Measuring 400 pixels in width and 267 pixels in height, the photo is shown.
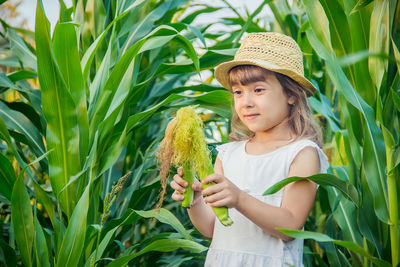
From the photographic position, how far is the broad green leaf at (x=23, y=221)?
998 millimetres

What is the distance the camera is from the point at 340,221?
42.8 inches

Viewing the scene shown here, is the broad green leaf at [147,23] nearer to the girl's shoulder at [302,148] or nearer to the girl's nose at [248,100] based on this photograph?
the girl's nose at [248,100]

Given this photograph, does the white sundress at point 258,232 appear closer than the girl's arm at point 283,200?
No

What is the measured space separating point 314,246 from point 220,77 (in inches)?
31.0

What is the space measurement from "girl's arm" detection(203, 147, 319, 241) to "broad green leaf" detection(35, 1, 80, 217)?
400mm

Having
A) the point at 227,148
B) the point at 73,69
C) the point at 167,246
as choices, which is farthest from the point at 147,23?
the point at 167,246

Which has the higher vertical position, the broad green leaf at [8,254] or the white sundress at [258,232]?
the white sundress at [258,232]

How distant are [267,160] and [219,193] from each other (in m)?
A: 0.23

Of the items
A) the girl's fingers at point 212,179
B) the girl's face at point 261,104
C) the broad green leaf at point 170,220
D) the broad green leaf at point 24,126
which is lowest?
the broad green leaf at point 170,220

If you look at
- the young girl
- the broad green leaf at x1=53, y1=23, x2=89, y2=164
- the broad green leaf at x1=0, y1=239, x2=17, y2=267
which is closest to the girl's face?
the young girl

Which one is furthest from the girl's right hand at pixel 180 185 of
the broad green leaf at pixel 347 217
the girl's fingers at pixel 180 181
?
the broad green leaf at pixel 347 217

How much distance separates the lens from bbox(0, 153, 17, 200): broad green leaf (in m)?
1.05

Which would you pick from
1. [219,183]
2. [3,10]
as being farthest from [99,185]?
[3,10]

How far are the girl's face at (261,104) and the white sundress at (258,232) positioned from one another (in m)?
0.08
